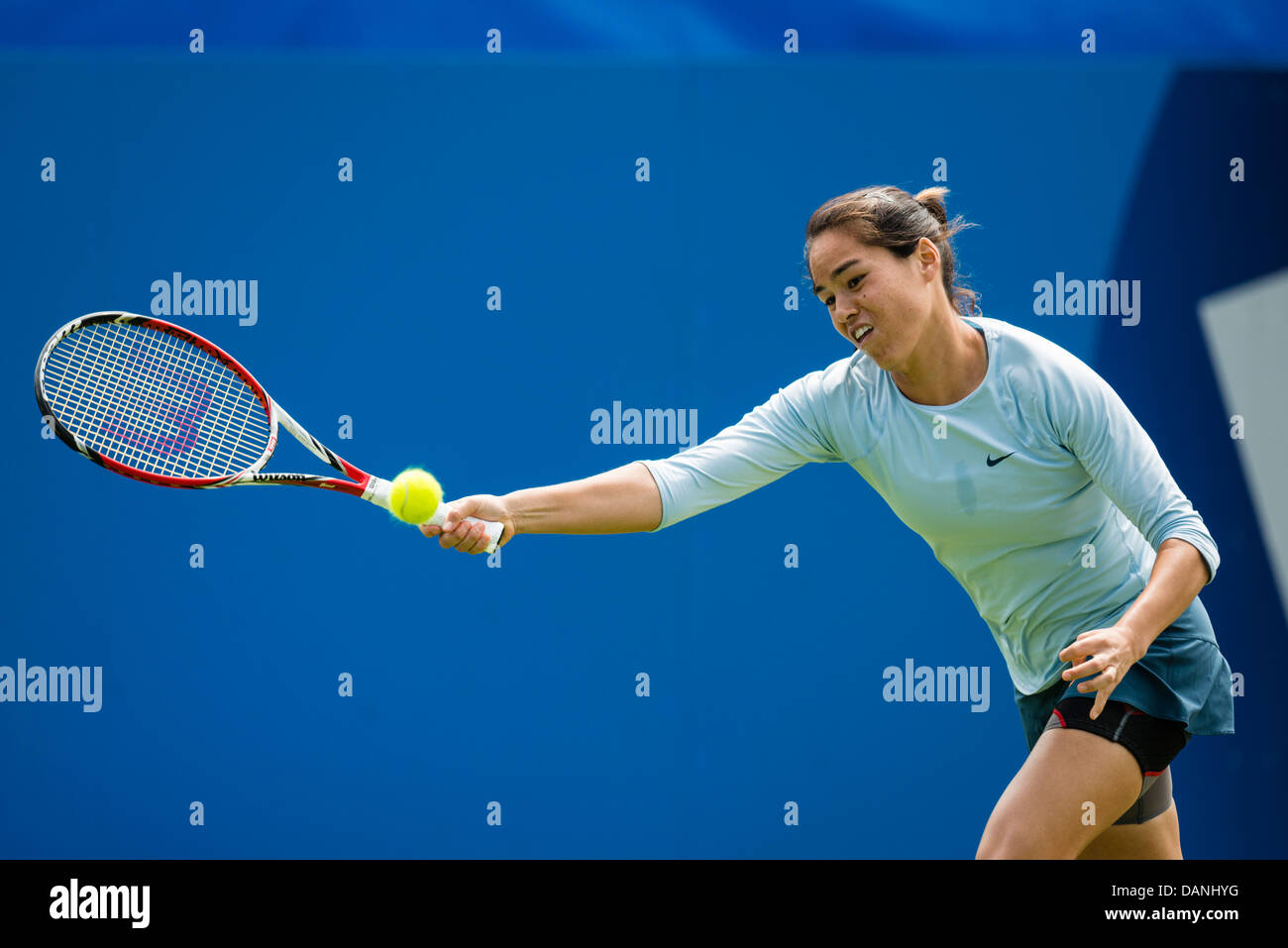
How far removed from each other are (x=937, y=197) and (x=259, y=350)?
222 cm

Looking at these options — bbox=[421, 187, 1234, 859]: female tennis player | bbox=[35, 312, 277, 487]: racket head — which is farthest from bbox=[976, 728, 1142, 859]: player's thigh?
bbox=[35, 312, 277, 487]: racket head

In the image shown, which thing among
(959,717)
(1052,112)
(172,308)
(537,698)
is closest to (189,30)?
(172,308)

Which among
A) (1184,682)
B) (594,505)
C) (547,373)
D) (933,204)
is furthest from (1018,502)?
(547,373)

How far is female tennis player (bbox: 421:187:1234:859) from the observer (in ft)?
6.84

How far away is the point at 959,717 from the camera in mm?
3693

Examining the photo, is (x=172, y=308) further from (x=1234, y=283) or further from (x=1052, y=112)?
(x=1234, y=283)

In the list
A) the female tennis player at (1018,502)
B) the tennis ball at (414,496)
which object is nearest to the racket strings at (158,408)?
the tennis ball at (414,496)

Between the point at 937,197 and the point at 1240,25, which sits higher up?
the point at 1240,25

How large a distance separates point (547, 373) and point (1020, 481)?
71.7 inches

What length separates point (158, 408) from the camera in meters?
2.65

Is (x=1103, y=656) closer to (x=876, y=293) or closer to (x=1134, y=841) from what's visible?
(x=1134, y=841)

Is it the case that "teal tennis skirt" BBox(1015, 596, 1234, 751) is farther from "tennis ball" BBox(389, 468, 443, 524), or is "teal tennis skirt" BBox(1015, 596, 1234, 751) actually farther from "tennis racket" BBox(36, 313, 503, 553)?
"tennis racket" BBox(36, 313, 503, 553)
